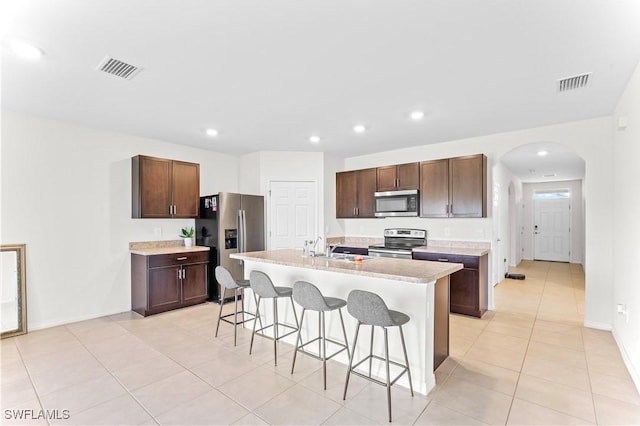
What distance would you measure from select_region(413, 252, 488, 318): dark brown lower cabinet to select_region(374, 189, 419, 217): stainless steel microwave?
2.95ft

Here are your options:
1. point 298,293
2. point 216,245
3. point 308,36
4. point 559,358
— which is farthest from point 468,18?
point 216,245

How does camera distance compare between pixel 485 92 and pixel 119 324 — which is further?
pixel 119 324

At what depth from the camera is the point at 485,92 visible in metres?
3.03

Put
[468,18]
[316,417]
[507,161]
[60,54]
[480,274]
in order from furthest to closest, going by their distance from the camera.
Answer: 1. [507,161]
2. [480,274]
3. [60,54]
4. [316,417]
5. [468,18]

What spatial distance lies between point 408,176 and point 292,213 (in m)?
2.15

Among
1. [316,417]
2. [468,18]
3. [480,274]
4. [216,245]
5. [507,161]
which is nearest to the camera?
[468,18]

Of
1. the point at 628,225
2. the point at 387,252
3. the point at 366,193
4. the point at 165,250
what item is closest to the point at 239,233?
the point at 165,250

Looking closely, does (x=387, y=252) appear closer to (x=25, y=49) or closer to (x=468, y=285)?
(x=468, y=285)

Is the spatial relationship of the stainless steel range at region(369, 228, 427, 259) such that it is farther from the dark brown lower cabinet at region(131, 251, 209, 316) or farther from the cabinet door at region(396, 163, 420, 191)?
the dark brown lower cabinet at region(131, 251, 209, 316)

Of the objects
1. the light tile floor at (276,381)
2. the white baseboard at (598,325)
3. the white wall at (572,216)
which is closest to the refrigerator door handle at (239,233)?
the light tile floor at (276,381)

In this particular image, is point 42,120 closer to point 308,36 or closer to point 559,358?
point 308,36

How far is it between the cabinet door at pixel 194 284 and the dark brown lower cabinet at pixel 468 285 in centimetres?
346

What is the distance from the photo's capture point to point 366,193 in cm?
565

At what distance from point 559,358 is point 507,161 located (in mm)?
4372
